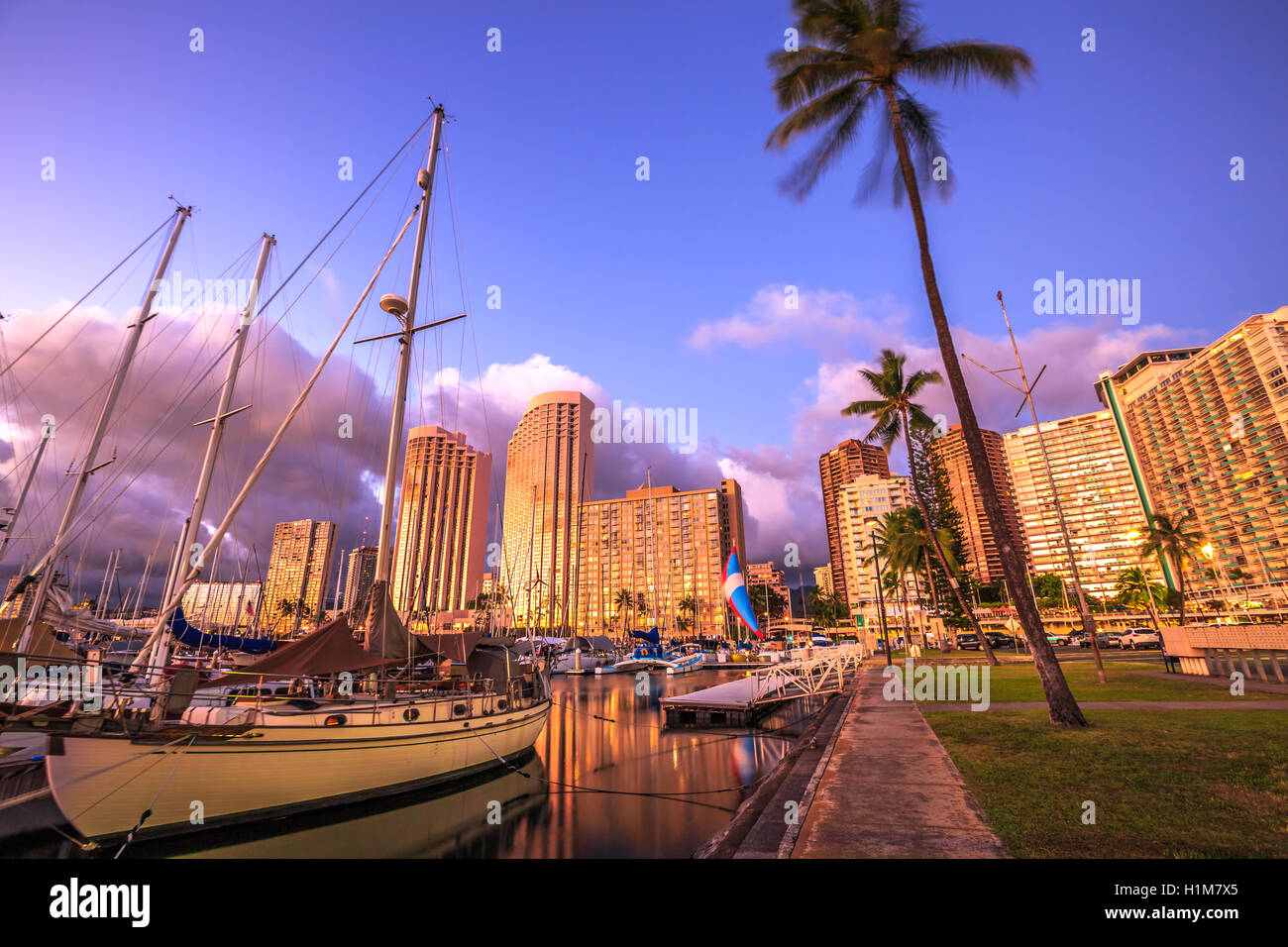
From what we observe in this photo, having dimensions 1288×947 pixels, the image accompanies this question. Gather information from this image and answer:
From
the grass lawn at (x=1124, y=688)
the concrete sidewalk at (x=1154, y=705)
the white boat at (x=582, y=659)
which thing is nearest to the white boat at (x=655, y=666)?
the white boat at (x=582, y=659)

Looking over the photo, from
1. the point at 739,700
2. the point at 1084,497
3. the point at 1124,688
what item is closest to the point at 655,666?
the point at 739,700

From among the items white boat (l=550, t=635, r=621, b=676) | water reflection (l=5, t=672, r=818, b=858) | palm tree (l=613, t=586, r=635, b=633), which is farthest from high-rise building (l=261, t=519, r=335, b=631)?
water reflection (l=5, t=672, r=818, b=858)

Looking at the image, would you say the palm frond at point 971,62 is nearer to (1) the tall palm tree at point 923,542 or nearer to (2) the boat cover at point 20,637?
(2) the boat cover at point 20,637

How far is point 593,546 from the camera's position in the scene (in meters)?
166

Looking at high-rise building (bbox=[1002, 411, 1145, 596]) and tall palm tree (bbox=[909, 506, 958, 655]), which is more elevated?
high-rise building (bbox=[1002, 411, 1145, 596])

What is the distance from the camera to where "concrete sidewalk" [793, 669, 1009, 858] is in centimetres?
535

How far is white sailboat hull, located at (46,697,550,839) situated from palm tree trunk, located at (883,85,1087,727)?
46.9ft

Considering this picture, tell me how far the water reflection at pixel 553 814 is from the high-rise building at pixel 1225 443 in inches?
4381

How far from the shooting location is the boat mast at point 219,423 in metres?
16.1

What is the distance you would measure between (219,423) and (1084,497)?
636 ft

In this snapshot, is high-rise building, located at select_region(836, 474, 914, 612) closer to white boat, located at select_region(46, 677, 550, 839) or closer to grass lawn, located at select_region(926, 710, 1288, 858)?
grass lawn, located at select_region(926, 710, 1288, 858)

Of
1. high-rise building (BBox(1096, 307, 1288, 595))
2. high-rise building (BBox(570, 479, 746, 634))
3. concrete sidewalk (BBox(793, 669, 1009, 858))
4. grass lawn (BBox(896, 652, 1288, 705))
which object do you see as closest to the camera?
concrete sidewalk (BBox(793, 669, 1009, 858))
